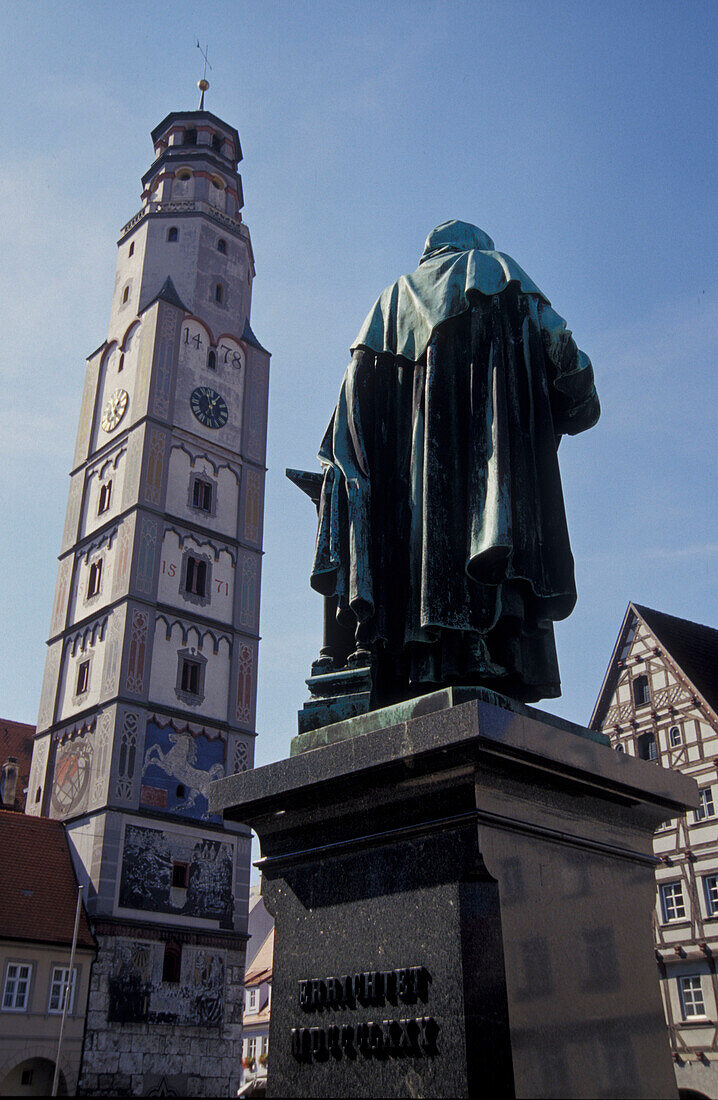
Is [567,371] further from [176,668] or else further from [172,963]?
[176,668]

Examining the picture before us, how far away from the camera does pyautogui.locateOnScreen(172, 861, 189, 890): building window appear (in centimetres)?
2694

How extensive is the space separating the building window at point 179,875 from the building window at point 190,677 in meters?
4.72

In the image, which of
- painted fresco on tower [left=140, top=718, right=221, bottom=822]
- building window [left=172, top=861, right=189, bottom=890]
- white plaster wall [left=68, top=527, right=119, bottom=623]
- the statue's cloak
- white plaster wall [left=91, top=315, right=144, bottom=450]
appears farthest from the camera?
white plaster wall [left=91, top=315, right=144, bottom=450]

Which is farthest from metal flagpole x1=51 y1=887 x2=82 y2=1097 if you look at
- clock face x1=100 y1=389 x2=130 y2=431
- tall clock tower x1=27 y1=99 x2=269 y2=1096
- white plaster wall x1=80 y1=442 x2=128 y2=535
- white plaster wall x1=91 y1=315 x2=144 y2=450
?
clock face x1=100 y1=389 x2=130 y2=431

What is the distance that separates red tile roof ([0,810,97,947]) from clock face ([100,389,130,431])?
1349 centimetres

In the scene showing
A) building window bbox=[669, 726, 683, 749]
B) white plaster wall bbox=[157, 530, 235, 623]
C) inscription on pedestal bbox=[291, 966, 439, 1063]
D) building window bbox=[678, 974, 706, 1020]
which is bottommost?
inscription on pedestal bbox=[291, 966, 439, 1063]

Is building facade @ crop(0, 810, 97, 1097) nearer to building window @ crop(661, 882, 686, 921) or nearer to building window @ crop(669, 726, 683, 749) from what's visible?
building window @ crop(661, 882, 686, 921)

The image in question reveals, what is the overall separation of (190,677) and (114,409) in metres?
10.5

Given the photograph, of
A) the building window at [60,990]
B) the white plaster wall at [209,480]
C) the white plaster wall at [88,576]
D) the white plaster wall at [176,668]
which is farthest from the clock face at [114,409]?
the building window at [60,990]

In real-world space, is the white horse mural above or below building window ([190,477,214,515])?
below

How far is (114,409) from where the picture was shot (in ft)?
113

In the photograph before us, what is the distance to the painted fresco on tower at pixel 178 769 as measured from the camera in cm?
2758

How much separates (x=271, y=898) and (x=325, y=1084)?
0.68 m

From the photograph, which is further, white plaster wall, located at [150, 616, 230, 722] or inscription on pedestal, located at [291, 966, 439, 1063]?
white plaster wall, located at [150, 616, 230, 722]
